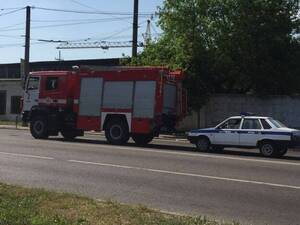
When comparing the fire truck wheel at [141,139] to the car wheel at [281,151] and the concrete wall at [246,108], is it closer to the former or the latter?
the car wheel at [281,151]

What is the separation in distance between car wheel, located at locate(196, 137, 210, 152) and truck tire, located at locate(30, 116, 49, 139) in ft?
25.8

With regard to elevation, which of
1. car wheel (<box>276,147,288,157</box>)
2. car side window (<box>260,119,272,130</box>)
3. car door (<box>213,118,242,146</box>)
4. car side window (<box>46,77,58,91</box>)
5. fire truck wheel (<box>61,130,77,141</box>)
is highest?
car side window (<box>46,77,58,91</box>)

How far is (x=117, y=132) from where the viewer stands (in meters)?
25.5

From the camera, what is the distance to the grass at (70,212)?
8523 millimetres

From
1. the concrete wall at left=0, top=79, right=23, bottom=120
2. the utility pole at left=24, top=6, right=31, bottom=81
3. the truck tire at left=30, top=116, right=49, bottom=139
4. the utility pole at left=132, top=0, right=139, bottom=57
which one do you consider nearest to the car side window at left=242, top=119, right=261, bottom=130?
the truck tire at left=30, top=116, right=49, bottom=139

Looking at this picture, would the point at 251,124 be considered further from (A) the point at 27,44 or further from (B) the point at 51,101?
(A) the point at 27,44

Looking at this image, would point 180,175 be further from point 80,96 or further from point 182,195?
point 80,96

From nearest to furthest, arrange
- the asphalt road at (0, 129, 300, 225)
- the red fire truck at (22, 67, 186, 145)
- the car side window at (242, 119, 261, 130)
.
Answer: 1. the asphalt road at (0, 129, 300, 225)
2. the car side window at (242, 119, 261, 130)
3. the red fire truck at (22, 67, 186, 145)

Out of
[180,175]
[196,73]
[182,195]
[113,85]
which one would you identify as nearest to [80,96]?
[113,85]

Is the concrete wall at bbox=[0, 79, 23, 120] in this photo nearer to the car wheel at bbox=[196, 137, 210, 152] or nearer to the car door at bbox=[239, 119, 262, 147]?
the car wheel at bbox=[196, 137, 210, 152]

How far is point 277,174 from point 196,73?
20125 mm

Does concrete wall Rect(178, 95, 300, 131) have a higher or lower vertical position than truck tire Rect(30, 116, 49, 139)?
higher

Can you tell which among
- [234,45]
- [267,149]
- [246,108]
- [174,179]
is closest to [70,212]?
[174,179]

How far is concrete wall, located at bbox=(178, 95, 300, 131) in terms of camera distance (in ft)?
111
